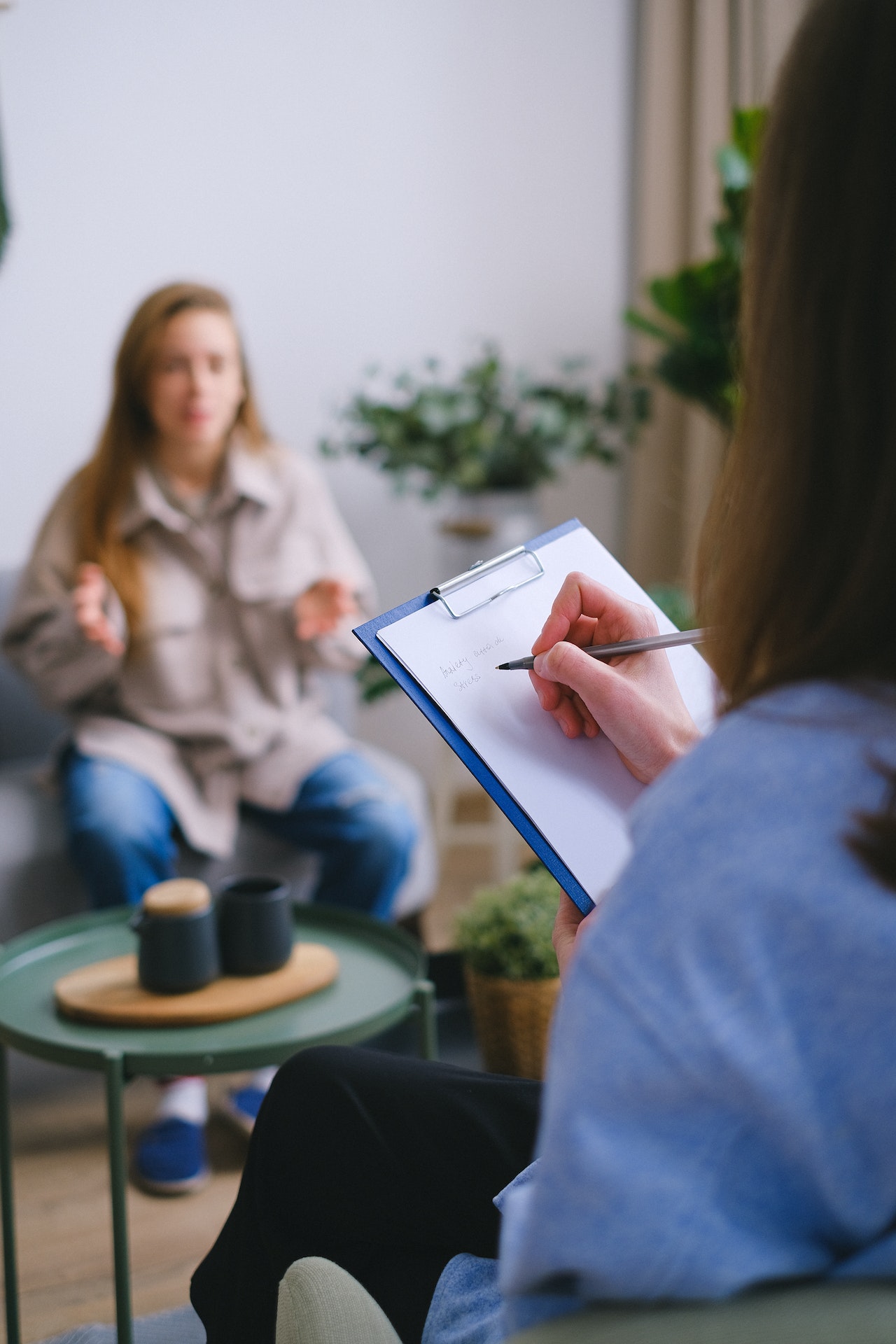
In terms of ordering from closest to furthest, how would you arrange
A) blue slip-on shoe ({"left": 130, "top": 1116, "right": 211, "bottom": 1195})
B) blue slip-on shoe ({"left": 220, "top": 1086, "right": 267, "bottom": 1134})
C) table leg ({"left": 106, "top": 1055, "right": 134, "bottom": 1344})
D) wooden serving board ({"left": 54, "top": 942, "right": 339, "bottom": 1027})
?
table leg ({"left": 106, "top": 1055, "right": 134, "bottom": 1344}), wooden serving board ({"left": 54, "top": 942, "right": 339, "bottom": 1027}), blue slip-on shoe ({"left": 130, "top": 1116, "right": 211, "bottom": 1195}), blue slip-on shoe ({"left": 220, "top": 1086, "right": 267, "bottom": 1134})

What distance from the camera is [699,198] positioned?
9.84ft

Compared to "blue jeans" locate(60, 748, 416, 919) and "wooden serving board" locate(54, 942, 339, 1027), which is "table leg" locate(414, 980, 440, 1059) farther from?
"blue jeans" locate(60, 748, 416, 919)

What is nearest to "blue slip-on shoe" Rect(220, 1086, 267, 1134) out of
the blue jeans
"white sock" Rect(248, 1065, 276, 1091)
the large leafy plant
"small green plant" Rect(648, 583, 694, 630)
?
"white sock" Rect(248, 1065, 276, 1091)

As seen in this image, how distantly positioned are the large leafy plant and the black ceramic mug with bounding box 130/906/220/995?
5.43 ft

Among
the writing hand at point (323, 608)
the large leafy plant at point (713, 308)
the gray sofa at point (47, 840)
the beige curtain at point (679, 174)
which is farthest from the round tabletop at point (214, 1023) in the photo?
the beige curtain at point (679, 174)

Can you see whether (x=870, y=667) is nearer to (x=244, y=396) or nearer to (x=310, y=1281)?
(x=310, y=1281)

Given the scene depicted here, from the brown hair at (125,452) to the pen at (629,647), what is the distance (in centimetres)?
132

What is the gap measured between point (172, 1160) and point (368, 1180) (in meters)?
0.89

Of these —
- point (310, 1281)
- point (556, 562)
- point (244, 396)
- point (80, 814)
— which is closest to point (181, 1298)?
point (80, 814)

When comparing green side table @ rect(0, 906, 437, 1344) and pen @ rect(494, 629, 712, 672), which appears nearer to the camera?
pen @ rect(494, 629, 712, 672)

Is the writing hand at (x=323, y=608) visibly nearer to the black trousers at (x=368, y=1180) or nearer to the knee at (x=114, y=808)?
the knee at (x=114, y=808)

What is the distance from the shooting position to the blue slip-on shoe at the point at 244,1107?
5.31ft

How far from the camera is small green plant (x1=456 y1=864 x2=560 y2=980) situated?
5.44ft

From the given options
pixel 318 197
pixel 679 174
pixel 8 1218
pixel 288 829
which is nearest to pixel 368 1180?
pixel 8 1218
